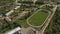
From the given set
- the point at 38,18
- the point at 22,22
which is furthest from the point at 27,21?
the point at 38,18

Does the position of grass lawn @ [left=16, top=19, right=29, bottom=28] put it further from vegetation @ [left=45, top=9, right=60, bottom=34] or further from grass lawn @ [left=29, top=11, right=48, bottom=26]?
vegetation @ [left=45, top=9, right=60, bottom=34]

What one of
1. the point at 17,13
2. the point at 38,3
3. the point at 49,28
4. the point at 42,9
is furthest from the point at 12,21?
the point at 38,3

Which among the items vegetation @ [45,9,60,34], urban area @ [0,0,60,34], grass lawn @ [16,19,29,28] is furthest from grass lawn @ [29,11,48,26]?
vegetation @ [45,9,60,34]

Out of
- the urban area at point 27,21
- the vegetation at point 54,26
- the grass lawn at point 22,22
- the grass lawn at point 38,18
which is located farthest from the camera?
the grass lawn at point 38,18

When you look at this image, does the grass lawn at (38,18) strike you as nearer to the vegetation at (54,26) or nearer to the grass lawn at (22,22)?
the grass lawn at (22,22)

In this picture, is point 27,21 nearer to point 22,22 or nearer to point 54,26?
point 22,22

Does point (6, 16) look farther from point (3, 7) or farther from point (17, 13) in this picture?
point (3, 7)

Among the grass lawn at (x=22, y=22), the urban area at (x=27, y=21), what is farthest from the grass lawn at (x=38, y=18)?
the grass lawn at (x=22, y=22)

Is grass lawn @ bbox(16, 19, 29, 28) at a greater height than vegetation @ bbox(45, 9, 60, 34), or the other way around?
grass lawn @ bbox(16, 19, 29, 28)
